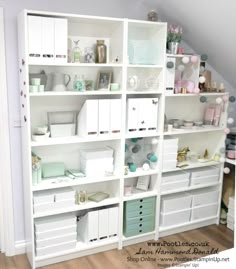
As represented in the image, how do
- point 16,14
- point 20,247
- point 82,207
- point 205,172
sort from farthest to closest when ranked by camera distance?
point 205,172, point 20,247, point 82,207, point 16,14

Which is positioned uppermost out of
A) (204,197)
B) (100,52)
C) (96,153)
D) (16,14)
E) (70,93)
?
(16,14)

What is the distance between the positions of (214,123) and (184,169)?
0.59 m

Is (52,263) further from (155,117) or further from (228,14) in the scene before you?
(228,14)

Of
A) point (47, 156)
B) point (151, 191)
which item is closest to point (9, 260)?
point (47, 156)

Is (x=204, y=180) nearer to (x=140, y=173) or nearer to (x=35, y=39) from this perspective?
(x=140, y=173)

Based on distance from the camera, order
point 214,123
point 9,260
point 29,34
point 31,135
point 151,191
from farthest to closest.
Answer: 1. point 214,123
2. point 151,191
3. point 9,260
4. point 31,135
5. point 29,34

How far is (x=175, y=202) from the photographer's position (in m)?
3.11

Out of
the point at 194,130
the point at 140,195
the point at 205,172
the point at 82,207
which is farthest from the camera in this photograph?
the point at 205,172

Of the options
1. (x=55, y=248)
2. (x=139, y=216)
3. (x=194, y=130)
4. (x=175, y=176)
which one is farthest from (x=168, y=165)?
(x=55, y=248)

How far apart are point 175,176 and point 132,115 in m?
0.81

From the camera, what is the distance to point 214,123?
3.28 meters

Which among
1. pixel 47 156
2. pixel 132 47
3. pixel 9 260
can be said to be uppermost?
pixel 132 47

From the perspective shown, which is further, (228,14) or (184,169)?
(184,169)

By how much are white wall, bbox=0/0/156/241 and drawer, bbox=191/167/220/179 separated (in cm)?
164
